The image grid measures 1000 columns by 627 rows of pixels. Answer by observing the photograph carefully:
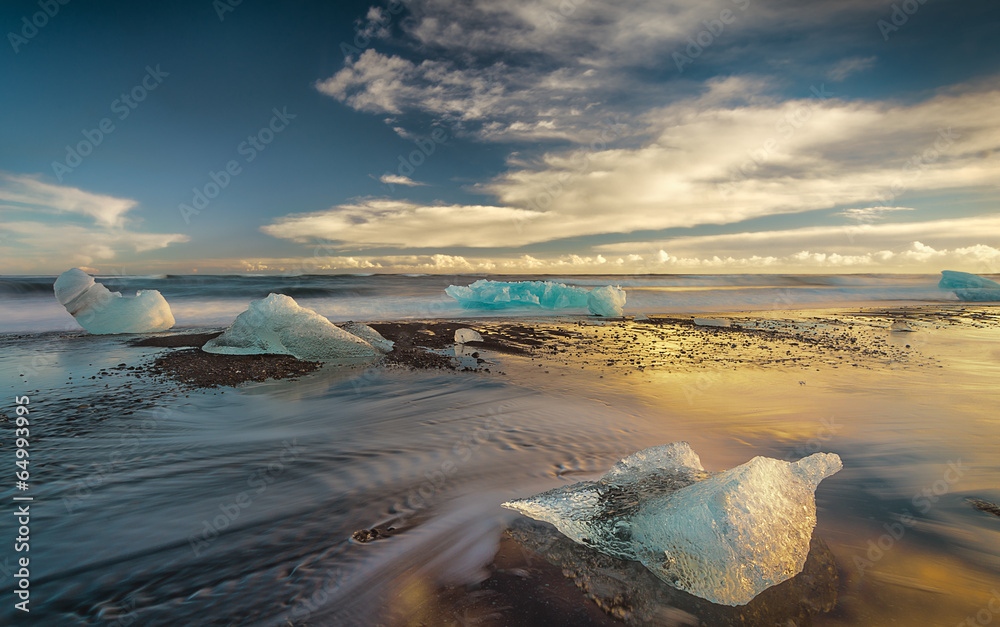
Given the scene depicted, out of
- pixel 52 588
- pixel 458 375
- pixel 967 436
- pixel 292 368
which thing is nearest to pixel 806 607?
pixel 52 588

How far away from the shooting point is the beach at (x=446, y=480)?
2361 millimetres

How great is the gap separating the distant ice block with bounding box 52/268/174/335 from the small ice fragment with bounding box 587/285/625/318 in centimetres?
1739

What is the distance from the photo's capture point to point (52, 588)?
8.37 ft

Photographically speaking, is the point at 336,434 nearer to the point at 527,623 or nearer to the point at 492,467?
the point at 492,467

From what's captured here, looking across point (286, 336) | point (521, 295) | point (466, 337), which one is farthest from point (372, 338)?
point (521, 295)

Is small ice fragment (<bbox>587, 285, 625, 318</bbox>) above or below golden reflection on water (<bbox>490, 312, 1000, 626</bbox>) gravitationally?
above

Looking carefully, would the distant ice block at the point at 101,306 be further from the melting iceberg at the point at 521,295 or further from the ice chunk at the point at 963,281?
the ice chunk at the point at 963,281

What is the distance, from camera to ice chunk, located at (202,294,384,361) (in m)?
9.41

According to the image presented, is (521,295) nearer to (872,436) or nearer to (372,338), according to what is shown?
(372,338)

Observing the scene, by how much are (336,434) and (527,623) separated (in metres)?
3.68

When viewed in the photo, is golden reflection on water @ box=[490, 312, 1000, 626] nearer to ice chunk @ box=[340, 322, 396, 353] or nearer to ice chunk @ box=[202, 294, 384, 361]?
ice chunk @ box=[340, 322, 396, 353]

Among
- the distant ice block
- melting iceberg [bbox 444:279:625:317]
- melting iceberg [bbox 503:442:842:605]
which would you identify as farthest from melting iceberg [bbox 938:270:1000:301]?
the distant ice block

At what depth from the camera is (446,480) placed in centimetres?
387

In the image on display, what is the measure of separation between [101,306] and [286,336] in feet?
27.3
